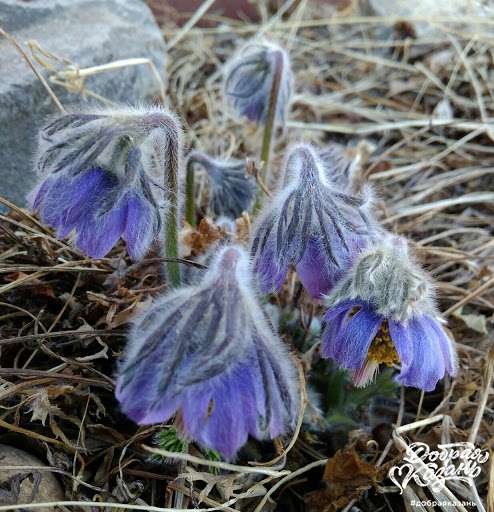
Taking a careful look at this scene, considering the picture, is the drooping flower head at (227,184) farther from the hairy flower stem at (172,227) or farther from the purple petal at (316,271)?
the purple petal at (316,271)

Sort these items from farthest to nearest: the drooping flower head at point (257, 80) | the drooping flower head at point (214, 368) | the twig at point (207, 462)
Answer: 1. the drooping flower head at point (257, 80)
2. the twig at point (207, 462)
3. the drooping flower head at point (214, 368)

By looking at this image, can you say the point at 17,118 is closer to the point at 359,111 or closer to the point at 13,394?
the point at 13,394

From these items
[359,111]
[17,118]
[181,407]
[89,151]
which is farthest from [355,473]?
[359,111]

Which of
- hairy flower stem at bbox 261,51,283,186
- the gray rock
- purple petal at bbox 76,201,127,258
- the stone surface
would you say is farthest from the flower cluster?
the gray rock

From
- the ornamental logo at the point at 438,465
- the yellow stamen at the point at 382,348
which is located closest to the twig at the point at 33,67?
the yellow stamen at the point at 382,348

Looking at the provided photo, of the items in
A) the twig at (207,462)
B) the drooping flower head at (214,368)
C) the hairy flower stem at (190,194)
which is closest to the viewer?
the drooping flower head at (214,368)

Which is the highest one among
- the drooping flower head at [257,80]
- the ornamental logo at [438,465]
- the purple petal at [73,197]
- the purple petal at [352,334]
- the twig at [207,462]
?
the purple petal at [73,197]
